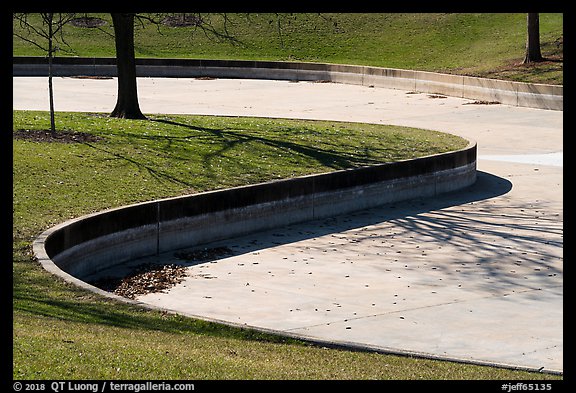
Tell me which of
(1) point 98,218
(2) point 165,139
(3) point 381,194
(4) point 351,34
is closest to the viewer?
(1) point 98,218

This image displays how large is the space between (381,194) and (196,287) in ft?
20.8

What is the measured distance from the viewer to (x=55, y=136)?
20234 millimetres

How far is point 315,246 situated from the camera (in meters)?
16.3

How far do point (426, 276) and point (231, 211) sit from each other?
3.60 m

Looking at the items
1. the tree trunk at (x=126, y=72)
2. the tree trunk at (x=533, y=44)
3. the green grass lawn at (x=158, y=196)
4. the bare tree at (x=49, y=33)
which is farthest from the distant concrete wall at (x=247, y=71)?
the tree trunk at (x=126, y=72)

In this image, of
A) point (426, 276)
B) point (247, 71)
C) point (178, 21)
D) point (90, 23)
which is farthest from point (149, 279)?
point (90, 23)

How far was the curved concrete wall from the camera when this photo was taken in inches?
550

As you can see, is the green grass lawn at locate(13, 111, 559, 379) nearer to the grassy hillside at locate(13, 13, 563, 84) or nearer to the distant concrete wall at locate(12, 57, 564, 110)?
the distant concrete wall at locate(12, 57, 564, 110)

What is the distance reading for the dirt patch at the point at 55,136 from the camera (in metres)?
19.9

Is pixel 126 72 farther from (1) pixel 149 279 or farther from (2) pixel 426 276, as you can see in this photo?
(2) pixel 426 276
